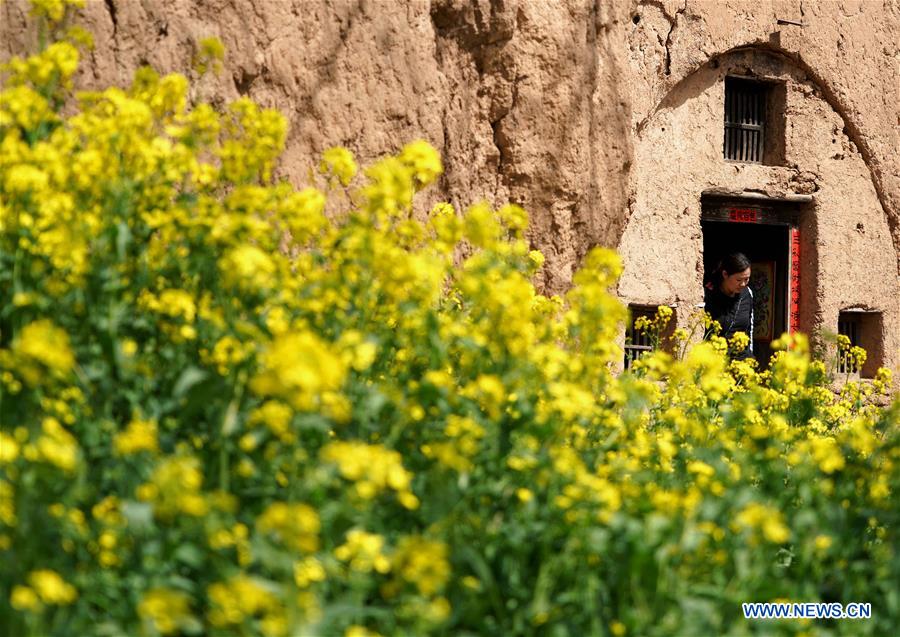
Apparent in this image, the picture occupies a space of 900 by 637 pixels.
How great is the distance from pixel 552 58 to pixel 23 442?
12.1 ft

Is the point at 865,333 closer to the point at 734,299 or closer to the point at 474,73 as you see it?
the point at 734,299

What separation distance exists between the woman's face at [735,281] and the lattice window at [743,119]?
0.80 m

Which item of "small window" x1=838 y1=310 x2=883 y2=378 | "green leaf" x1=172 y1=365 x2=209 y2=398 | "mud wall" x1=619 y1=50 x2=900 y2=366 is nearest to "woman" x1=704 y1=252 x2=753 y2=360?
"mud wall" x1=619 y1=50 x2=900 y2=366

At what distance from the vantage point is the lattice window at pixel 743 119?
718 cm

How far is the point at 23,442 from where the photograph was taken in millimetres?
2059

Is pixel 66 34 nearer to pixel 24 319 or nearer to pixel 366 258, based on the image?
pixel 24 319

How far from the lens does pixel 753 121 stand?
7.25 meters

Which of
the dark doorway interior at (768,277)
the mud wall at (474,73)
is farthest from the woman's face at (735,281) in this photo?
the mud wall at (474,73)

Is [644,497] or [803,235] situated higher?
[803,235]

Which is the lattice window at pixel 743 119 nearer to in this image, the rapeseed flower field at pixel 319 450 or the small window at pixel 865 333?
the small window at pixel 865 333

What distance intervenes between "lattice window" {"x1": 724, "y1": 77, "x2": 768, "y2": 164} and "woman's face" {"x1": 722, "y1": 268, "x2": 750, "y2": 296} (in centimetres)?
80

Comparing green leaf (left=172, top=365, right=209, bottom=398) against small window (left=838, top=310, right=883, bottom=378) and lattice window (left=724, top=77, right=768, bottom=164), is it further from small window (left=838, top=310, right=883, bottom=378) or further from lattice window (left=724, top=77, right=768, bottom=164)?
small window (left=838, top=310, right=883, bottom=378)

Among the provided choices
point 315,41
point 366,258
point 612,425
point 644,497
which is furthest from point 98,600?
point 315,41

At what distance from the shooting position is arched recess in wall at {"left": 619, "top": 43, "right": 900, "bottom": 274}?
664cm
